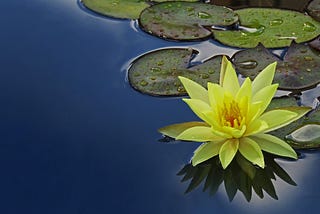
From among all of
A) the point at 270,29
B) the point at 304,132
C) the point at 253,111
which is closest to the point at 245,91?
the point at 253,111

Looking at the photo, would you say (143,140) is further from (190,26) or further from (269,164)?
(190,26)

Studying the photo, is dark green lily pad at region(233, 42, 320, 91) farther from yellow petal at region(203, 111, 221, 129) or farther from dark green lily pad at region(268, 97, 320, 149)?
yellow petal at region(203, 111, 221, 129)

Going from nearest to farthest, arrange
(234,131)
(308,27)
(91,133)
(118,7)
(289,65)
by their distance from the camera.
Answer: (234,131) < (91,133) < (289,65) < (308,27) < (118,7)

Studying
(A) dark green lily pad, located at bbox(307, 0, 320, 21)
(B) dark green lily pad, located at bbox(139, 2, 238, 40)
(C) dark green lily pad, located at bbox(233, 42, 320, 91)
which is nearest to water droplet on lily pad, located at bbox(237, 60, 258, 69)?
(C) dark green lily pad, located at bbox(233, 42, 320, 91)

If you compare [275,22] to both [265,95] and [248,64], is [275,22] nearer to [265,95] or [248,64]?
[248,64]

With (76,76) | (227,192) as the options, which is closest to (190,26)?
(76,76)

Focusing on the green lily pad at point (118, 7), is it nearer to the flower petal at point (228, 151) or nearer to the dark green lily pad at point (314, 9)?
the dark green lily pad at point (314, 9)

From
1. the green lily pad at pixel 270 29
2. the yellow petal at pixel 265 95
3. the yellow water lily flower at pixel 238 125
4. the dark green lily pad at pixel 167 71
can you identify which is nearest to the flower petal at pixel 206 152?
the yellow water lily flower at pixel 238 125
